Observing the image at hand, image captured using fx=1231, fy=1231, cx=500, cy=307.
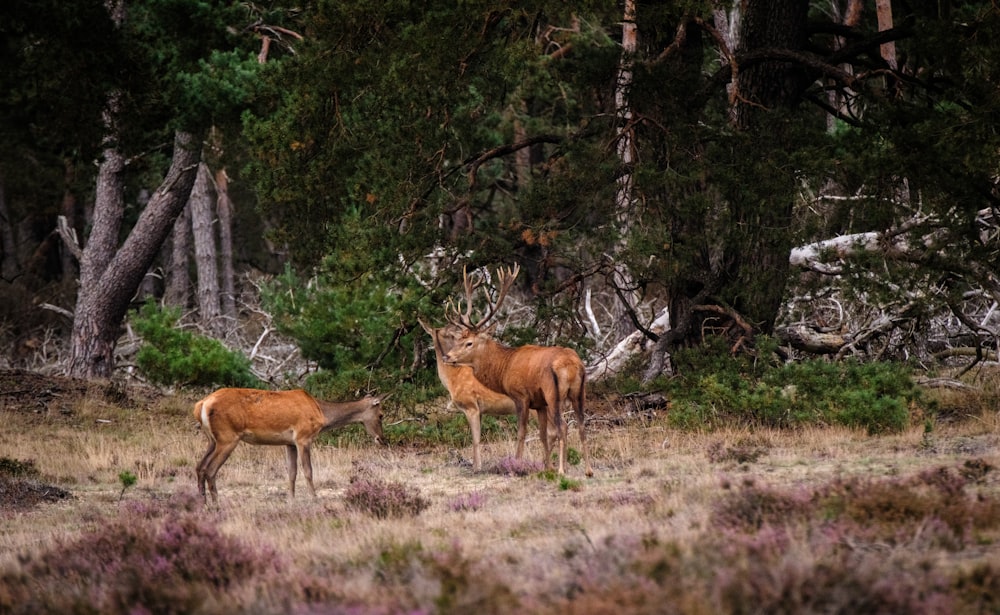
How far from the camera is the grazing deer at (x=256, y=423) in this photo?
38.5 feet

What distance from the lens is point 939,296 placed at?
52.3ft

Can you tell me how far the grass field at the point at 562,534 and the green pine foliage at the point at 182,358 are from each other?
6.51m

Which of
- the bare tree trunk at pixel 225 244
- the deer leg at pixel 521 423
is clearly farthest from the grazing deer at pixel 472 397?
the bare tree trunk at pixel 225 244

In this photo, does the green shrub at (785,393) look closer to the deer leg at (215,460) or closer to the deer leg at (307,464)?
the deer leg at (307,464)

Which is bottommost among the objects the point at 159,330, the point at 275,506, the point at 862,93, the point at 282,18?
the point at 275,506

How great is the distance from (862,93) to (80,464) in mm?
10152

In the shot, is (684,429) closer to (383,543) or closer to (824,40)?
(383,543)

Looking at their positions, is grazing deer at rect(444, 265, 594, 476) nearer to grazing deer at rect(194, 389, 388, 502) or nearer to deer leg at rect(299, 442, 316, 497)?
grazing deer at rect(194, 389, 388, 502)

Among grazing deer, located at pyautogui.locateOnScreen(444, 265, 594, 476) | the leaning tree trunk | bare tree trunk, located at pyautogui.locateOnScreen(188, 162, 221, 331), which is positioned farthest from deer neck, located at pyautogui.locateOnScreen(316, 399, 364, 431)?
bare tree trunk, located at pyautogui.locateOnScreen(188, 162, 221, 331)

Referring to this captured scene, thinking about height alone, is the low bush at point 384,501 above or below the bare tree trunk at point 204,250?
below

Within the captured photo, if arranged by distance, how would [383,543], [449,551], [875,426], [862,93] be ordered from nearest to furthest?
[449,551] → [383,543] → [875,426] → [862,93]

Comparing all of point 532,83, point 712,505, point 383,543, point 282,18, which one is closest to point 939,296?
point 532,83

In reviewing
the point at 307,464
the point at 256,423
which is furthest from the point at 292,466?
the point at 256,423

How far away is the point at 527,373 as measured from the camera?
1279 cm
